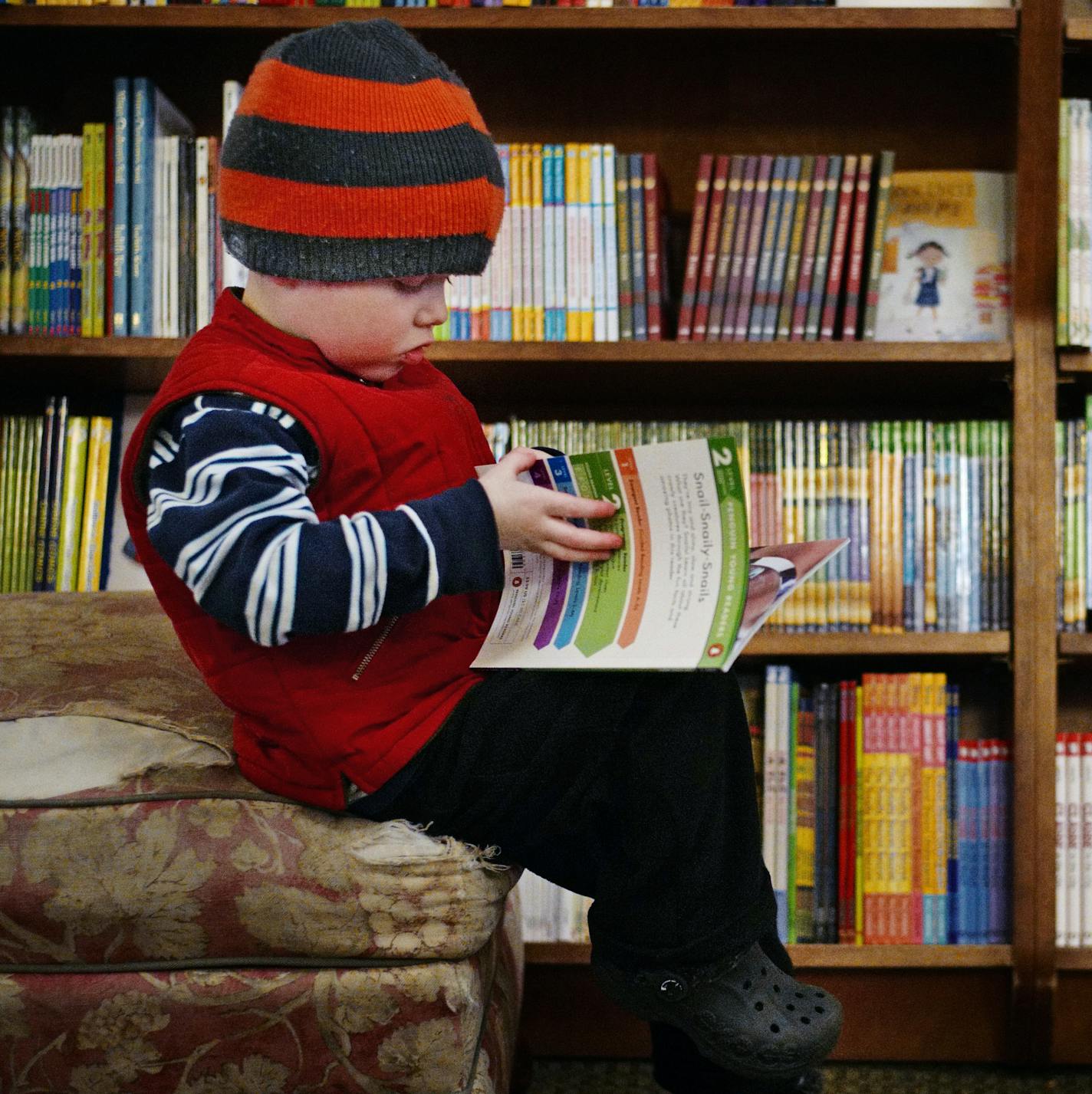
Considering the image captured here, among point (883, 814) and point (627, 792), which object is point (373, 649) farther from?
point (883, 814)

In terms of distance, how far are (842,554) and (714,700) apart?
0.71 metres

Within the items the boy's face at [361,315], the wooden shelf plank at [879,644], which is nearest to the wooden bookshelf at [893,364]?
the wooden shelf plank at [879,644]

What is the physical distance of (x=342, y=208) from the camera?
2.77ft

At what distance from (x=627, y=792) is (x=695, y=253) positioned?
2.82 feet

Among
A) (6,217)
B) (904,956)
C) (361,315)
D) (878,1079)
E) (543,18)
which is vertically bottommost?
(878,1079)

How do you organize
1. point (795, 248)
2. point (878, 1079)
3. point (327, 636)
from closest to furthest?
point (327, 636) → point (878, 1079) → point (795, 248)

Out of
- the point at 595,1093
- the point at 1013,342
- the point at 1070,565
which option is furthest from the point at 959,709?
the point at 595,1093

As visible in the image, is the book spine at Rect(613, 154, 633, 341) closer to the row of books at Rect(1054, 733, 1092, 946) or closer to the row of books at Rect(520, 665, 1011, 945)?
the row of books at Rect(520, 665, 1011, 945)

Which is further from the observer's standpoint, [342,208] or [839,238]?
[839,238]

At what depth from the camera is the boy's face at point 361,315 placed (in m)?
0.88

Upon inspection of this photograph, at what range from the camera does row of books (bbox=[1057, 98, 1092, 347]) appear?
1.44 m

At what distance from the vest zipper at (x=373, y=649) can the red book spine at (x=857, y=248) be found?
2.78ft

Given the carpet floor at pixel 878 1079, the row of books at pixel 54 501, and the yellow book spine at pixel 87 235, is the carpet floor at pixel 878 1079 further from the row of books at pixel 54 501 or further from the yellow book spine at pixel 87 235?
the yellow book spine at pixel 87 235

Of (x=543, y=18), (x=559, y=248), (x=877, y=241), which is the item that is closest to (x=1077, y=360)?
(x=877, y=241)
